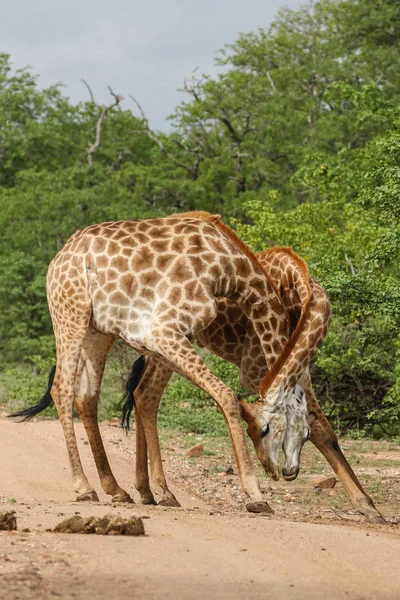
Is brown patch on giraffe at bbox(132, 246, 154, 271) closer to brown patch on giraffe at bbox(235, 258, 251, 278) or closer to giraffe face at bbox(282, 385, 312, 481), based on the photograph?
brown patch on giraffe at bbox(235, 258, 251, 278)

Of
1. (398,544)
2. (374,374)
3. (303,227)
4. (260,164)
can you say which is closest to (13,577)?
(398,544)

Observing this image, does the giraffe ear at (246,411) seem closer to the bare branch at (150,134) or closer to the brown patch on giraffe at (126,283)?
the brown patch on giraffe at (126,283)

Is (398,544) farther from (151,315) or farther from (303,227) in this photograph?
(303,227)

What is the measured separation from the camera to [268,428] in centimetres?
803

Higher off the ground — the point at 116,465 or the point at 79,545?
the point at 79,545

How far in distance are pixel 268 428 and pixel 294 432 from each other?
26cm

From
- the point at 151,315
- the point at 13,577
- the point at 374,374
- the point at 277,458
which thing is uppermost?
the point at 151,315

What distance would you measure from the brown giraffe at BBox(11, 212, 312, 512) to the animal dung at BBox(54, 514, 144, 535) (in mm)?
2001

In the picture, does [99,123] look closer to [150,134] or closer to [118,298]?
[150,134]

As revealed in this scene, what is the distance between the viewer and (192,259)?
8.40 meters

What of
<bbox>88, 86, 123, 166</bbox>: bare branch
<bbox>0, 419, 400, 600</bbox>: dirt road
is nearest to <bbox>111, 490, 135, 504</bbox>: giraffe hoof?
<bbox>0, 419, 400, 600</bbox>: dirt road

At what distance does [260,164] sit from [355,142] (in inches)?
133

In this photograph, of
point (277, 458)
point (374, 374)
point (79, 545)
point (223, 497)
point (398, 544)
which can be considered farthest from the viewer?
point (374, 374)

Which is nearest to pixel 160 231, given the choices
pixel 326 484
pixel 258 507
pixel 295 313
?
pixel 295 313
